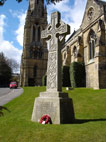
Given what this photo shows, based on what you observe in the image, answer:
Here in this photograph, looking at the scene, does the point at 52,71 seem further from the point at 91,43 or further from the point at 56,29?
the point at 91,43

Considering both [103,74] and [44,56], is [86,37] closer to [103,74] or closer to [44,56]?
[103,74]

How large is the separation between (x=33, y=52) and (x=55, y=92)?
41155 millimetres

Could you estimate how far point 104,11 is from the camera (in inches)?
725

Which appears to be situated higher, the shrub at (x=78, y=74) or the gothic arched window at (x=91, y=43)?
the gothic arched window at (x=91, y=43)

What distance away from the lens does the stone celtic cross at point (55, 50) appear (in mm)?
5282

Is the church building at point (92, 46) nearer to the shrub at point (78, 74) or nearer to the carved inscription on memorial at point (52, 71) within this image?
the shrub at point (78, 74)

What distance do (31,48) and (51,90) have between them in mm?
41080

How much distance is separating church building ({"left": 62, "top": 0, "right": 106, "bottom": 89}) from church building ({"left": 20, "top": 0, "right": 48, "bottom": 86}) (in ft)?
75.0

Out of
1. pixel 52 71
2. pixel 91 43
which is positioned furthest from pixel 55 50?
pixel 91 43

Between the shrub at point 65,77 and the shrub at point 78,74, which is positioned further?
the shrub at point 65,77

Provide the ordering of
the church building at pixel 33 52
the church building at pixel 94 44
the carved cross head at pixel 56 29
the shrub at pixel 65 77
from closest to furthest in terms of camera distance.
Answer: the carved cross head at pixel 56 29, the church building at pixel 94 44, the shrub at pixel 65 77, the church building at pixel 33 52

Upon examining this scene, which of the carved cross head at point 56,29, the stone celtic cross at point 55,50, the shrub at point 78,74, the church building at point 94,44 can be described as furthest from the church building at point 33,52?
the stone celtic cross at point 55,50

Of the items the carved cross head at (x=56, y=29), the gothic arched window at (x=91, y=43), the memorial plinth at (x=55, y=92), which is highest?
the gothic arched window at (x=91, y=43)

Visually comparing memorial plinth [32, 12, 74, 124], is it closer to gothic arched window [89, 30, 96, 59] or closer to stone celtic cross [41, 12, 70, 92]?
stone celtic cross [41, 12, 70, 92]
